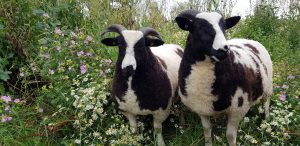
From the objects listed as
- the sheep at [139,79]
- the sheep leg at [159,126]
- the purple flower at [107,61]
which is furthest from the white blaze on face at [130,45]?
the purple flower at [107,61]

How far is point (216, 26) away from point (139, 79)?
1.02 m

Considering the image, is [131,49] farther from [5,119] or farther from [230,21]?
[5,119]

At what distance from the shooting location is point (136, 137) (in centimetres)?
424

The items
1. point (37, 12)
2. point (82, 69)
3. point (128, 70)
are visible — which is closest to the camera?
point (128, 70)

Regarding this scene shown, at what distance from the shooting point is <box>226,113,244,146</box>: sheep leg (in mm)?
4113

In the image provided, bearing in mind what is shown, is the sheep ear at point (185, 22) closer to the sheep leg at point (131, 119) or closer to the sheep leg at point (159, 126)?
the sheep leg at point (159, 126)

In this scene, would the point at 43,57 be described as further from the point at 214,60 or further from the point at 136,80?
the point at 214,60

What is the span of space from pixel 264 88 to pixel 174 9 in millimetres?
4421

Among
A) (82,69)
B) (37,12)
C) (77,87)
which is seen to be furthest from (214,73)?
(37,12)

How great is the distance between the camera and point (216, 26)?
3705mm

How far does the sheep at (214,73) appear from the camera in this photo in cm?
372

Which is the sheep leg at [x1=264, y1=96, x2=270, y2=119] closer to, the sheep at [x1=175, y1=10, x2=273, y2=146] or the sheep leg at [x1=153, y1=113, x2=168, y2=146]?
the sheep at [x1=175, y1=10, x2=273, y2=146]

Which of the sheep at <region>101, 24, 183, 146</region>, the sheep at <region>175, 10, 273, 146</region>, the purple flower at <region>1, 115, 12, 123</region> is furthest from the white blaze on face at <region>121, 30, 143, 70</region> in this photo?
the purple flower at <region>1, 115, 12, 123</region>

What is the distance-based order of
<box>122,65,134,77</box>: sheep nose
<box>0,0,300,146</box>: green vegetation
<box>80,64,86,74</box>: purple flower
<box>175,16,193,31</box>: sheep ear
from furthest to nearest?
<box>80,64,86,74</box>: purple flower
<box>0,0,300,146</box>: green vegetation
<box>122,65,134,77</box>: sheep nose
<box>175,16,193,31</box>: sheep ear
